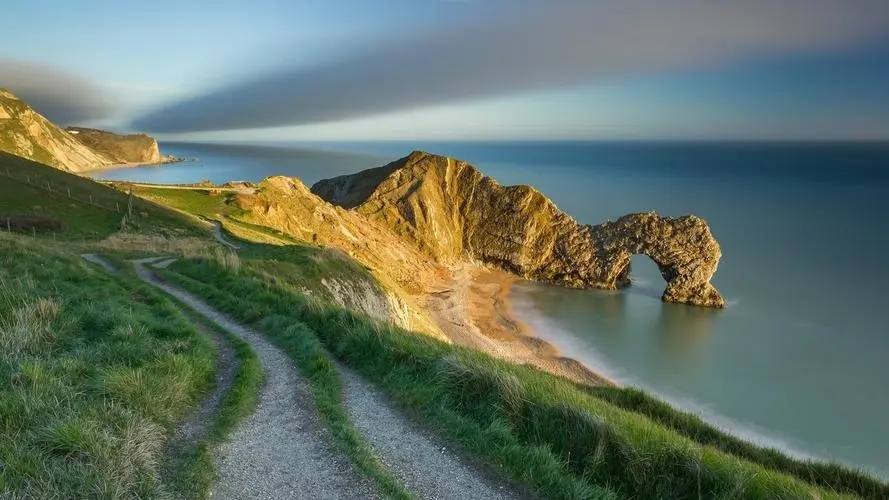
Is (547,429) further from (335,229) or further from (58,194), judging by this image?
(335,229)

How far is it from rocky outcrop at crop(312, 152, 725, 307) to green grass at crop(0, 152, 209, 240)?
35.6m

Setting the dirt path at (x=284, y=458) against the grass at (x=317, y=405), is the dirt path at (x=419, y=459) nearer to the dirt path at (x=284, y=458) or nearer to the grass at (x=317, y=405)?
the grass at (x=317, y=405)

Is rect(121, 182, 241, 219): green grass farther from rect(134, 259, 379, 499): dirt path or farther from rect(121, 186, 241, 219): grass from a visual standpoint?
rect(134, 259, 379, 499): dirt path

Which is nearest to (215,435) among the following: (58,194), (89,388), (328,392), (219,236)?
(89,388)

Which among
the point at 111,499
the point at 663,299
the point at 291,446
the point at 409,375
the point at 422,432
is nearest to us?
the point at 111,499

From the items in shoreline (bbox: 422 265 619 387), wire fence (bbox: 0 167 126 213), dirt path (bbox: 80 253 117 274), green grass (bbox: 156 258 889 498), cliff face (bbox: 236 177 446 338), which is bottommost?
shoreline (bbox: 422 265 619 387)

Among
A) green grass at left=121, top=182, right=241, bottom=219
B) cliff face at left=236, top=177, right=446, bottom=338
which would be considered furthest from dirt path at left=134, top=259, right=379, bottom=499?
green grass at left=121, top=182, right=241, bottom=219

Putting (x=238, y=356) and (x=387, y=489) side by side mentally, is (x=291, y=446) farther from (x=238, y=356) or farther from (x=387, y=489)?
(x=238, y=356)

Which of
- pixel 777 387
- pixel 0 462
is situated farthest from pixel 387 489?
pixel 777 387

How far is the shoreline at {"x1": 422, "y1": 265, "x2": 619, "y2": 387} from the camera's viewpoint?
47.4 m

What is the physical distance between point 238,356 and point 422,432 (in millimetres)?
6343

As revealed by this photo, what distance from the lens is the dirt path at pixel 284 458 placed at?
741 centimetres

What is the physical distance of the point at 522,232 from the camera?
275 feet

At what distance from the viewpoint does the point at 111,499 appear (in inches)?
222
